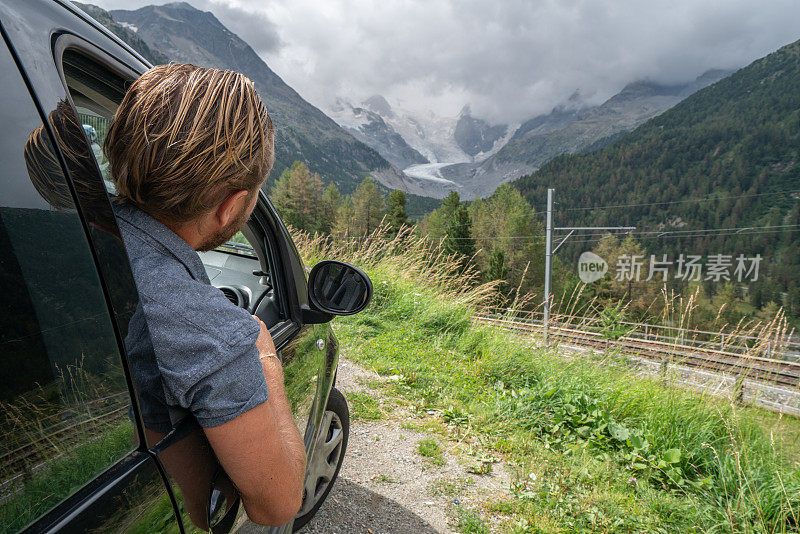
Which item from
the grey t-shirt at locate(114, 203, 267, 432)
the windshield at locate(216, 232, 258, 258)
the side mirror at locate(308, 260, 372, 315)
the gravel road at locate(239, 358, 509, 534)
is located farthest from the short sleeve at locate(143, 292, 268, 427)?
the gravel road at locate(239, 358, 509, 534)

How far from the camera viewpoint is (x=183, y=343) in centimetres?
76

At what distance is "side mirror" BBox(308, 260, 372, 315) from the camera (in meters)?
1.90

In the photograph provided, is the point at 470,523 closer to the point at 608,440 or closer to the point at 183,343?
the point at 608,440

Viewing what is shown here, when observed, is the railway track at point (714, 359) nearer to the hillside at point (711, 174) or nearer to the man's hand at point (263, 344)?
the man's hand at point (263, 344)

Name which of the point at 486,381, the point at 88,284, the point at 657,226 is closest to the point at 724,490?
the point at 486,381

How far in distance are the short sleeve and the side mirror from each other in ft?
3.60

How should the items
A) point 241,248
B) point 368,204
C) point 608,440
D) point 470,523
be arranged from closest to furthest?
point 241,248 → point 470,523 → point 608,440 → point 368,204

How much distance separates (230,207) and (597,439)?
3520mm

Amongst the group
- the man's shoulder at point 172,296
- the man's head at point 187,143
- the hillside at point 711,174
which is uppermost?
the hillside at point 711,174

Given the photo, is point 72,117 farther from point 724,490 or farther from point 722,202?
point 722,202

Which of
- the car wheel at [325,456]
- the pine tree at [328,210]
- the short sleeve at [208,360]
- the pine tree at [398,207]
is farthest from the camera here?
the pine tree at [328,210]

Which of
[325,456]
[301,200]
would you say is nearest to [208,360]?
[325,456]

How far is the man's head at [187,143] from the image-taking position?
2.60 ft

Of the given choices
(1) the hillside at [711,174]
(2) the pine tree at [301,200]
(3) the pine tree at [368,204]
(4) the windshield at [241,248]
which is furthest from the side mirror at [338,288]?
(1) the hillside at [711,174]
